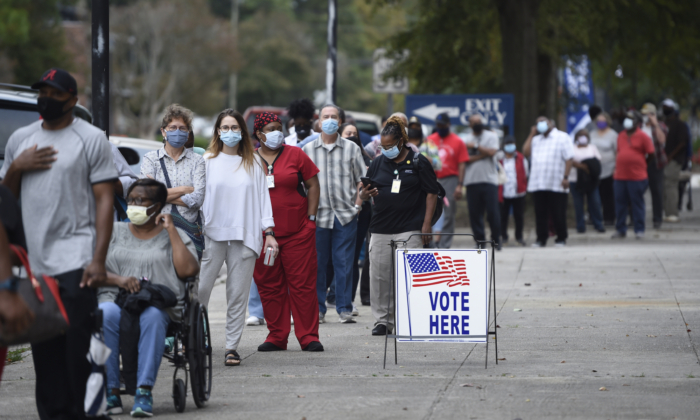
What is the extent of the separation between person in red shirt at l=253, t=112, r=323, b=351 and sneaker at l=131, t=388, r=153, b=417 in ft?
7.83

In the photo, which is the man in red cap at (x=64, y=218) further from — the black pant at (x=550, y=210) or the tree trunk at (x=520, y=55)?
the tree trunk at (x=520, y=55)

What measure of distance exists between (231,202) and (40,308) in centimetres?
304

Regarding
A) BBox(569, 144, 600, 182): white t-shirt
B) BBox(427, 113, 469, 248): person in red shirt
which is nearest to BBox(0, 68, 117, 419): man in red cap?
BBox(427, 113, 469, 248): person in red shirt

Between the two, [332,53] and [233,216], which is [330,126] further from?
[332,53]

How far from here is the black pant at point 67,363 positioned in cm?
509

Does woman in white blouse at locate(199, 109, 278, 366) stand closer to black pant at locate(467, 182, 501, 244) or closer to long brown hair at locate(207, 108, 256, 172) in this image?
long brown hair at locate(207, 108, 256, 172)

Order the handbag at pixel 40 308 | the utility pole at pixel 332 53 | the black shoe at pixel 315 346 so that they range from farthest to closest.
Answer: the utility pole at pixel 332 53
the black shoe at pixel 315 346
the handbag at pixel 40 308

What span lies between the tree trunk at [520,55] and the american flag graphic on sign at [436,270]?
43.3 ft

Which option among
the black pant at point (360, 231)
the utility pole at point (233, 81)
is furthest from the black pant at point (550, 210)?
the utility pole at point (233, 81)

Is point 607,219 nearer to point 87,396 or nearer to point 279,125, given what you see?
point 279,125

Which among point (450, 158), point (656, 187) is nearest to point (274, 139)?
point (450, 158)

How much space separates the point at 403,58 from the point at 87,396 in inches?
760

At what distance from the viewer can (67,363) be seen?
514 cm

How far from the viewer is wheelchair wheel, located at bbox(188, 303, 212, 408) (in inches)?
230
